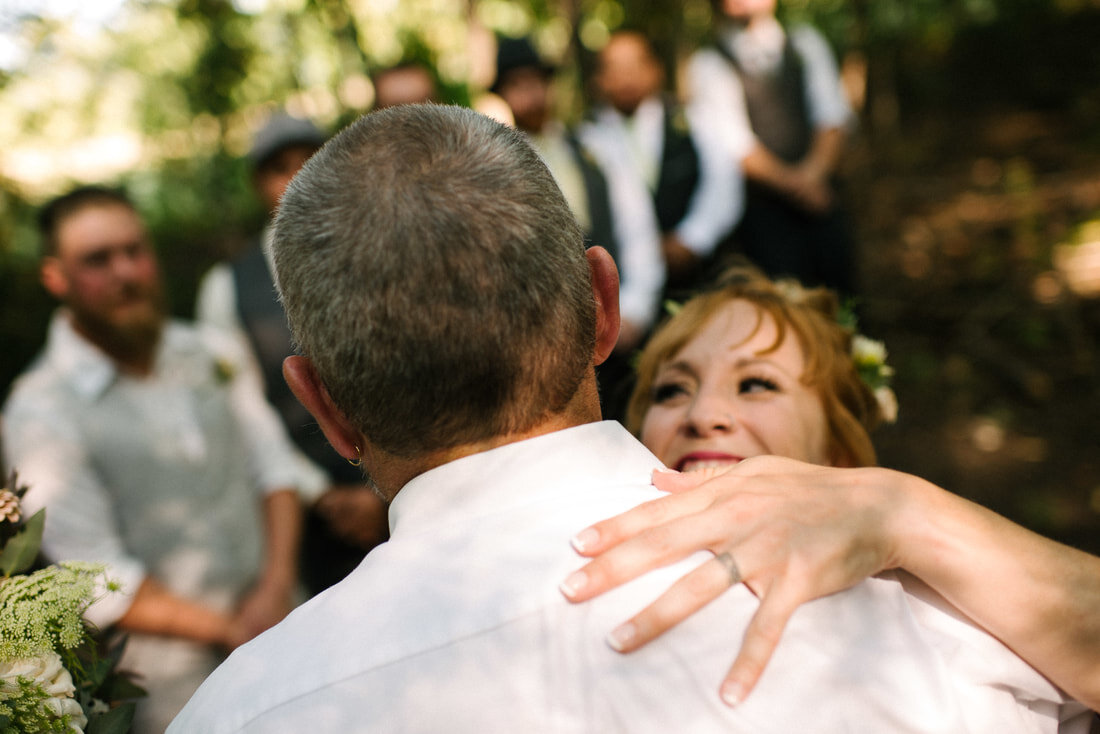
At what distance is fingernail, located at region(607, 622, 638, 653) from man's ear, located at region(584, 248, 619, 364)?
18.8 inches

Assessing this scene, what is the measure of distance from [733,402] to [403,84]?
2.97 meters

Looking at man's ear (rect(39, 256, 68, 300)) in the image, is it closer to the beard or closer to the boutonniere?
the beard

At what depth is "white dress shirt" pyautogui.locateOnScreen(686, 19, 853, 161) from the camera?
16.4ft

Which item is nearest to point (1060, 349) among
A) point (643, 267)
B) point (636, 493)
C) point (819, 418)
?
point (643, 267)

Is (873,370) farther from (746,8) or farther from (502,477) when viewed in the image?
(746,8)

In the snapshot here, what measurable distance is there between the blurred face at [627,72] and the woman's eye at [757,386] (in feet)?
10.9

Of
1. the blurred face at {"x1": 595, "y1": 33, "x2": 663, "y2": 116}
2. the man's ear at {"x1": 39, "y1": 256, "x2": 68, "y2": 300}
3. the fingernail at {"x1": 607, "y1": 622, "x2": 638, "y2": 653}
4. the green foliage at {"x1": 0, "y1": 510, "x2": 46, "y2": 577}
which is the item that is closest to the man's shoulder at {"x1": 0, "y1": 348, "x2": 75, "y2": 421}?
the man's ear at {"x1": 39, "y1": 256, "x2": 68, "y2": 300}

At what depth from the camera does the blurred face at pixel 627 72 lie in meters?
5.04

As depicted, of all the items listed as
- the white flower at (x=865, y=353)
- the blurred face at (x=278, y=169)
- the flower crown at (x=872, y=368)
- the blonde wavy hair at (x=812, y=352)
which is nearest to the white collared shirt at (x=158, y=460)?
the blurred face at (x=278, y=169)

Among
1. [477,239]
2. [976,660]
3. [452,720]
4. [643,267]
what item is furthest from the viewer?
[643,267]

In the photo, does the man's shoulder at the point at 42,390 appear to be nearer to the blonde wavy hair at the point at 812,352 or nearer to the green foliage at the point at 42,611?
the green foliage at the point at 42,611

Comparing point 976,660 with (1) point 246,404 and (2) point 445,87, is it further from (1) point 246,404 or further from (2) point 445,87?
(2) point 445,87

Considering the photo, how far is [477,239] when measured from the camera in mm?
1136

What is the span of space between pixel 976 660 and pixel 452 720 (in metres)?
0.80
